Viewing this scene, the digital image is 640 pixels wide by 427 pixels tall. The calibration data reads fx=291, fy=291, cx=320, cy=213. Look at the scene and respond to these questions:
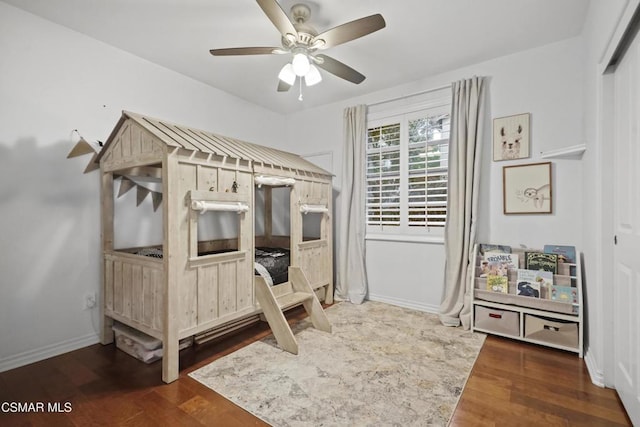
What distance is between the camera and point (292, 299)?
2822mm

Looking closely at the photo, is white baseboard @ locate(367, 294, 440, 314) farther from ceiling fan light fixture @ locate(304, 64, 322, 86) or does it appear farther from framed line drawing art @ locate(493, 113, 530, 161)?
ceiling fan light fixture @ locate(304, 64, 322, 86)

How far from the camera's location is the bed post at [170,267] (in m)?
2.03

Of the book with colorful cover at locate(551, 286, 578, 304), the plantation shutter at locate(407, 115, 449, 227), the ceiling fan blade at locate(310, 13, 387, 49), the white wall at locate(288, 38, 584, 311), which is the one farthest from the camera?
the plantation shutter at locate(407, 115, 449, 227)

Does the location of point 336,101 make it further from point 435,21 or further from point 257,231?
point 257,231

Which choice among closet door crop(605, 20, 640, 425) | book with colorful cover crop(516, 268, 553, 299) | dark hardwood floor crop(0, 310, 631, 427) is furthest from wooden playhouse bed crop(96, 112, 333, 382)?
closet door crop(605, 20, 640, 425)

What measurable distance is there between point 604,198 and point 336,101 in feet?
10.3

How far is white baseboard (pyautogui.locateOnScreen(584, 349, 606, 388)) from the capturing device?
6.41 feet

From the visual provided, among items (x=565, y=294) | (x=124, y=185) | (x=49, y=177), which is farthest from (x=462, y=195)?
(x=49, y=177)

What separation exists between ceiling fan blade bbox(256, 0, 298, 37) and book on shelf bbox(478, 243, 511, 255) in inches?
102

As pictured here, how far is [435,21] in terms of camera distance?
2.41 meters

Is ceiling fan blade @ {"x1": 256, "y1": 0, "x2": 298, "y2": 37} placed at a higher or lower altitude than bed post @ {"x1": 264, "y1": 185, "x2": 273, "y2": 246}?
higher

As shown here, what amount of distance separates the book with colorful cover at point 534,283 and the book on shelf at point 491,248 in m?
0.23

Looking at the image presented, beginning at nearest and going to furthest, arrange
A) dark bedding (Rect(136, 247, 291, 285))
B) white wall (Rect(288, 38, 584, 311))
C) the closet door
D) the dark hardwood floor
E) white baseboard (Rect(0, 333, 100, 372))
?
the closet door, the dark hardwood floor, white baseboard (Rect(0, 333, 100, 372)), white wall (Rect(288, 38, 584, 311)), dark bedding (Rect(136, 247, 291, 285))

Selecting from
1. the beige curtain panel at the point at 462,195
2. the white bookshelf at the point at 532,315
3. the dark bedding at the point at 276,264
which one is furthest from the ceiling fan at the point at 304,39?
the white bookshelf at the point at 532,315
